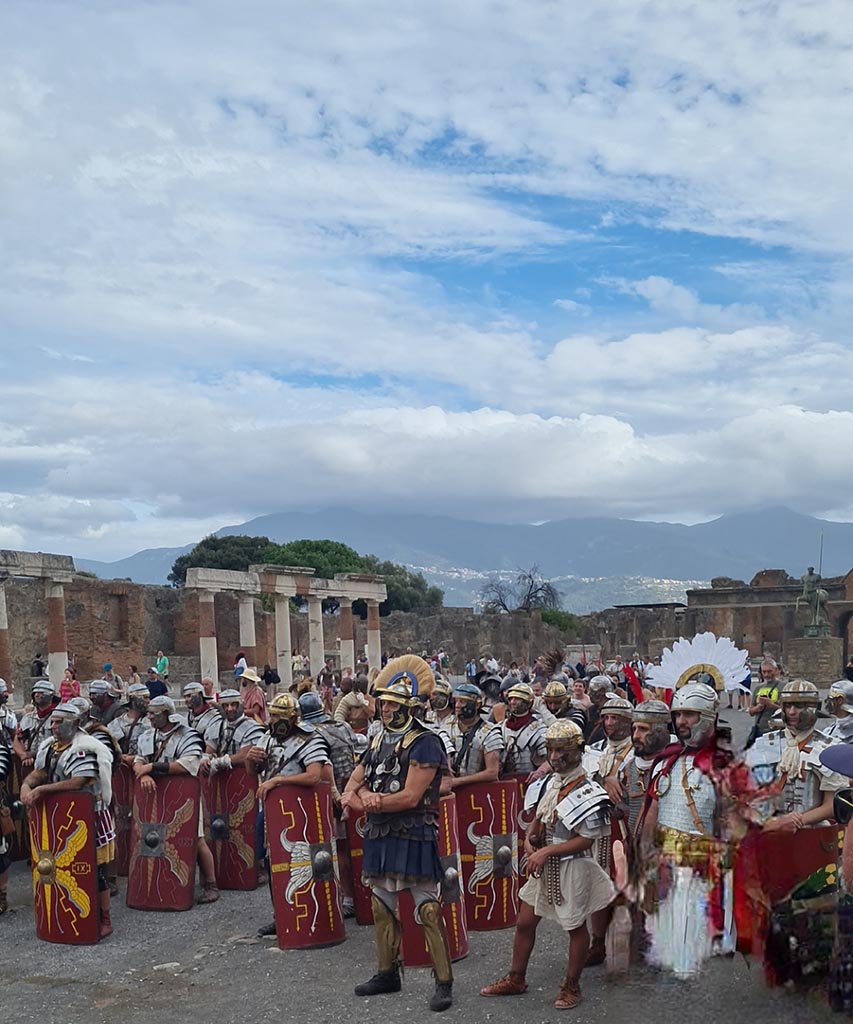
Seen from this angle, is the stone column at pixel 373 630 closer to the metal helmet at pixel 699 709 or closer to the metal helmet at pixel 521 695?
the metal helmet at pixel 521 695

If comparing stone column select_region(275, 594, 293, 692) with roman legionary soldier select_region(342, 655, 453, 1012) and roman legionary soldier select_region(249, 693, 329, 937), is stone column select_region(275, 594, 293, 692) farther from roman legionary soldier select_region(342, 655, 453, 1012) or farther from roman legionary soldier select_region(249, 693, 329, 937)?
roman legionary soldier select_region(342, 655, 453, 1012)

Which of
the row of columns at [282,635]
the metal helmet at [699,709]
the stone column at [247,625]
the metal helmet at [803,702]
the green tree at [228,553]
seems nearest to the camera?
the metal helmet at [699,709]

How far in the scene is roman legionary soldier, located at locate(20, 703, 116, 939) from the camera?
8.41 m

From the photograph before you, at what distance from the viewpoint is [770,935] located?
19.6ft

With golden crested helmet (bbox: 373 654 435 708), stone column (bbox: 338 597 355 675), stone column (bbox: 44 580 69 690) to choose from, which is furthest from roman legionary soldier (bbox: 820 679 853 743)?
stone column (bbox: 338 597 355 675)

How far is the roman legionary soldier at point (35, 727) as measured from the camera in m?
11.2

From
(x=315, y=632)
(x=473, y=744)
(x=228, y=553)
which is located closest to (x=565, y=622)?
(x=228, y=553)

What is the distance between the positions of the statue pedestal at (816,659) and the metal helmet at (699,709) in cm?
2773

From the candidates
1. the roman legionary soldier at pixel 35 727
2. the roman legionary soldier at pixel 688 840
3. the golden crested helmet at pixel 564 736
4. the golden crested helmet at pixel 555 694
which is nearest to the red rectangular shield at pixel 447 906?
the golden crested helmet at pixel 564 736

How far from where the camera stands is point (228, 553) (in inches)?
2938

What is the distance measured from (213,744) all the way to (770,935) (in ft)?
17.5

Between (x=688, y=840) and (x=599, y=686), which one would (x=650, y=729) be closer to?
(x=688, y=840)

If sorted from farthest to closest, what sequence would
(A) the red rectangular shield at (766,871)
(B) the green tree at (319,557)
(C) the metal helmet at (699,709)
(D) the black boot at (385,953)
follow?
(B) the green tree at (319,557), (D) the black boot at (385,953), (C) the metal helmet at (699,709), (A) the red rectangular shield at (766,871)

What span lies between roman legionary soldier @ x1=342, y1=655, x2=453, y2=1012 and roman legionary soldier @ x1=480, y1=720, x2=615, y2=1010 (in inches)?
19.4
